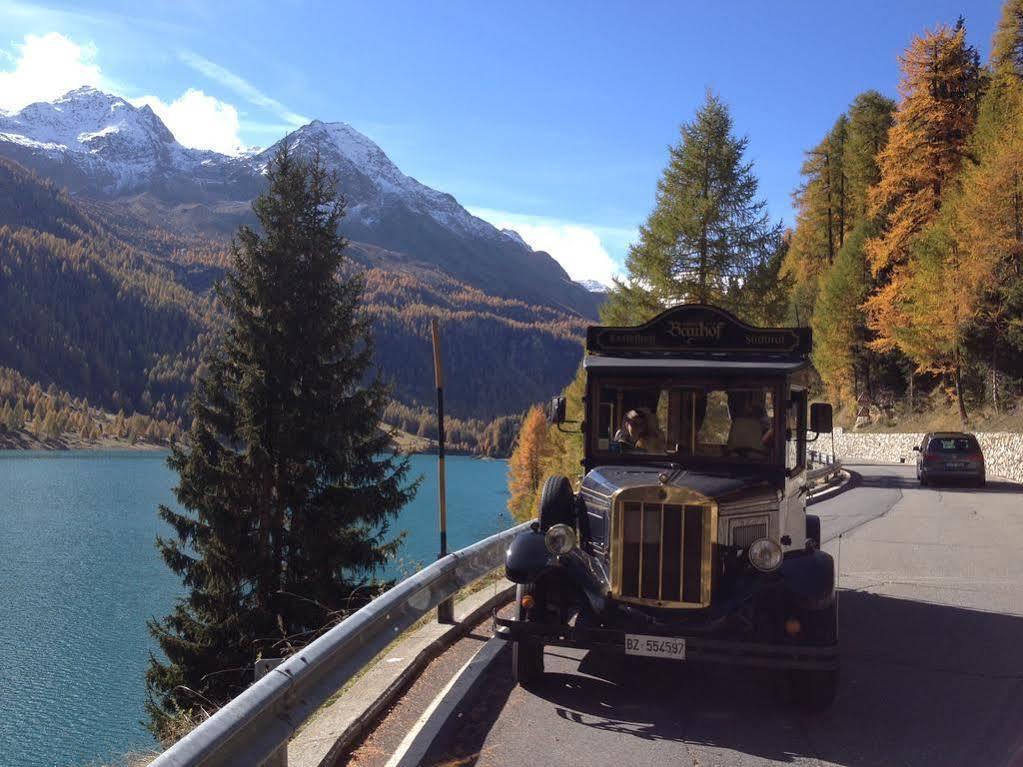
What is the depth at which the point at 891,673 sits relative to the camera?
21.3 feet

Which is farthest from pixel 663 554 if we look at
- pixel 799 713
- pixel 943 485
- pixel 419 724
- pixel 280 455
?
pixel 943 485

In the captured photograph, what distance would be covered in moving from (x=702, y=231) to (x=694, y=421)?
22.1 meters

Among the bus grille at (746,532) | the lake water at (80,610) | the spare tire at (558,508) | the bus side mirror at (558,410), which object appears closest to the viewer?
the bus grille at (746,532)

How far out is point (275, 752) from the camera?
3.96 meters

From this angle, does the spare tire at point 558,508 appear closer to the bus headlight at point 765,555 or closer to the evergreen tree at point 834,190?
the bus headlight at point 765,555

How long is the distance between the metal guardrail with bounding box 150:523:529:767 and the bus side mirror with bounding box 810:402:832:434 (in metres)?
3.23

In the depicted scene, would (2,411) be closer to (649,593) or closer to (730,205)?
(730,205)

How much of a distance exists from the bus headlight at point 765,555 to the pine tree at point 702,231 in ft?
73.6

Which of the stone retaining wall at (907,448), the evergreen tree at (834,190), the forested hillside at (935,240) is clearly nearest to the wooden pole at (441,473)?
the forested hillside at (935,240)

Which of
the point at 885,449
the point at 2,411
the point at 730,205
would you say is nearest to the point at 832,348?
the point at 885,449

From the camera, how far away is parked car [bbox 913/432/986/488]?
82.5ft

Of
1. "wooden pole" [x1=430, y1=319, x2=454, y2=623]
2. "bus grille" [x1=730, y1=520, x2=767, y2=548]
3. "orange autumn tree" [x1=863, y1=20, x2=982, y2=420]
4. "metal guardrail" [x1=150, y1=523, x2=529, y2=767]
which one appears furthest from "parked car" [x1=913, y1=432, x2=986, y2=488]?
"metal guardrail" [x1=150, y1=523, x2=529, y2=767]

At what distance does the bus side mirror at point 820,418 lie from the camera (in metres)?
6.92

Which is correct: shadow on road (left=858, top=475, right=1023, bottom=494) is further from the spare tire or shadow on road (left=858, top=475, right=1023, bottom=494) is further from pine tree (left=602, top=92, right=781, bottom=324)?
the spare tire
